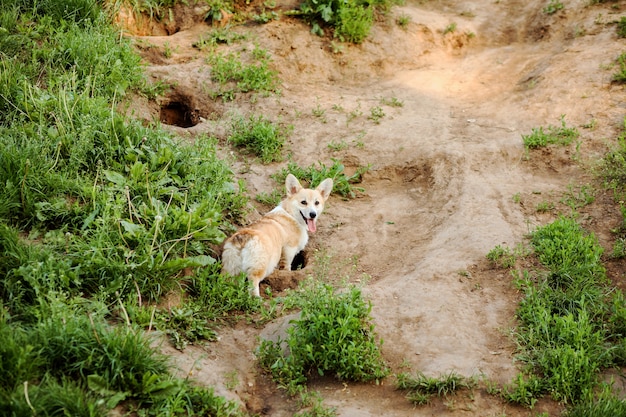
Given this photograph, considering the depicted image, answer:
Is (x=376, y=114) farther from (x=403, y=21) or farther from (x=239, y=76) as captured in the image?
(x=403, y=21)

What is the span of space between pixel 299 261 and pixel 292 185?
36.3 inches

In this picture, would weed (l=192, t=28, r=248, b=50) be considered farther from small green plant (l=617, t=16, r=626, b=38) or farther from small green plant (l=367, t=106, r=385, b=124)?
small green plant (l=617, t=16, r=626, b=38)

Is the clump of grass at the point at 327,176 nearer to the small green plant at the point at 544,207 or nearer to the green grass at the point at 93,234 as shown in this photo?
the green grass at the point at 93,234

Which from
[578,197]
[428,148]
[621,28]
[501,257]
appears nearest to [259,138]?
[428,148]

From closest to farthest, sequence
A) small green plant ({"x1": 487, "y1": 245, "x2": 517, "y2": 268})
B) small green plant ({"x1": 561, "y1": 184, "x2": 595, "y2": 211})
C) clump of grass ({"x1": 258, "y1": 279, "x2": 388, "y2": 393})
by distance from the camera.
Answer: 1. clump of grass ({"x1": 258, "y1": 279, "x2": 388, "y2": 393})
2. small green plant ({"x1": 487, "y1": 245, "x2": 517, "y2": 268})
3. small green plant ({"x1": 561, "y1": 184, "x2": 595, "y2": 211})

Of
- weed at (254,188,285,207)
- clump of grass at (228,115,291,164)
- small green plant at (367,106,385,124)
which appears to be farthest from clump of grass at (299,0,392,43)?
weed at (254,188,285,207)

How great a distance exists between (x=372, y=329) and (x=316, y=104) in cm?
493

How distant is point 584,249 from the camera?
20.0 feet

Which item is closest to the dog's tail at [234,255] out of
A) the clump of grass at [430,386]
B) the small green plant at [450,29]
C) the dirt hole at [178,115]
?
the clump of grass at [430,386]

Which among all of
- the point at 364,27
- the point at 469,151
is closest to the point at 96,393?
the point at 469,151

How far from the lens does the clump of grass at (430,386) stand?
15.8ft

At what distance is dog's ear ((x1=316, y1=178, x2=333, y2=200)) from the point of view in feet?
24.4

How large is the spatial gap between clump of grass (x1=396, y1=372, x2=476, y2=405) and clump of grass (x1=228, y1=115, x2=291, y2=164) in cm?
411

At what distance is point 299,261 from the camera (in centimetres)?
743
